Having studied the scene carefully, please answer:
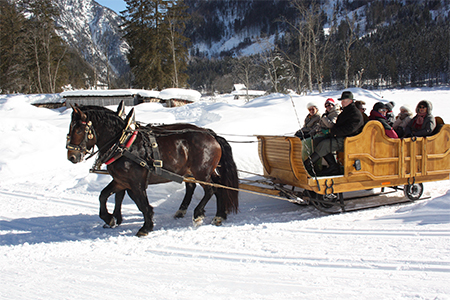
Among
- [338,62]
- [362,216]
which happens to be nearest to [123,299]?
[362,216]

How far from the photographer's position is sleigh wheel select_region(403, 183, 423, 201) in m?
5.15

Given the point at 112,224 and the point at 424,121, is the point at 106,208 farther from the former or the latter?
the point at 424,121

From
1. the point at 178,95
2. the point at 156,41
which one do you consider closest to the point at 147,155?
the point at 178,95

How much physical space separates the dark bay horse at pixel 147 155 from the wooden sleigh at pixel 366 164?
2.36 feet

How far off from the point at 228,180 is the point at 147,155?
4.21 ft

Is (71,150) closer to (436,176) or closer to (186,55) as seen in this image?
(436,176)

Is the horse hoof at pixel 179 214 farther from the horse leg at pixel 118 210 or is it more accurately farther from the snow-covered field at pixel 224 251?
the horse leg at pixel 118 210

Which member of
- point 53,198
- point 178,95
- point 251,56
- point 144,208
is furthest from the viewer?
point 251,56

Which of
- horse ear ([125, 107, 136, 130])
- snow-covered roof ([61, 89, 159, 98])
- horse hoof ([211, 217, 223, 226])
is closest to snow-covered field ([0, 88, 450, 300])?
horse hoof ([211, 217, 223, 226])

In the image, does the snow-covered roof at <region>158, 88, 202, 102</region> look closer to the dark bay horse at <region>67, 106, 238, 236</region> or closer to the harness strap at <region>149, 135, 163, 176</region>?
the dark bay horse at <region>67, 106, 238, 236</region>

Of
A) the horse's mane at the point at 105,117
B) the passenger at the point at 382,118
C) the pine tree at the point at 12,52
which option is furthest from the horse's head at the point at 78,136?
the pine tree at the point at 12,52

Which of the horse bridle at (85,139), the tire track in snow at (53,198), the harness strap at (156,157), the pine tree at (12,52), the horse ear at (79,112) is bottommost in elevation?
the tire track in snow at (53,198)

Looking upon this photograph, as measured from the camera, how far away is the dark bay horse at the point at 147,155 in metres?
4.02

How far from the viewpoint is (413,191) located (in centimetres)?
527
